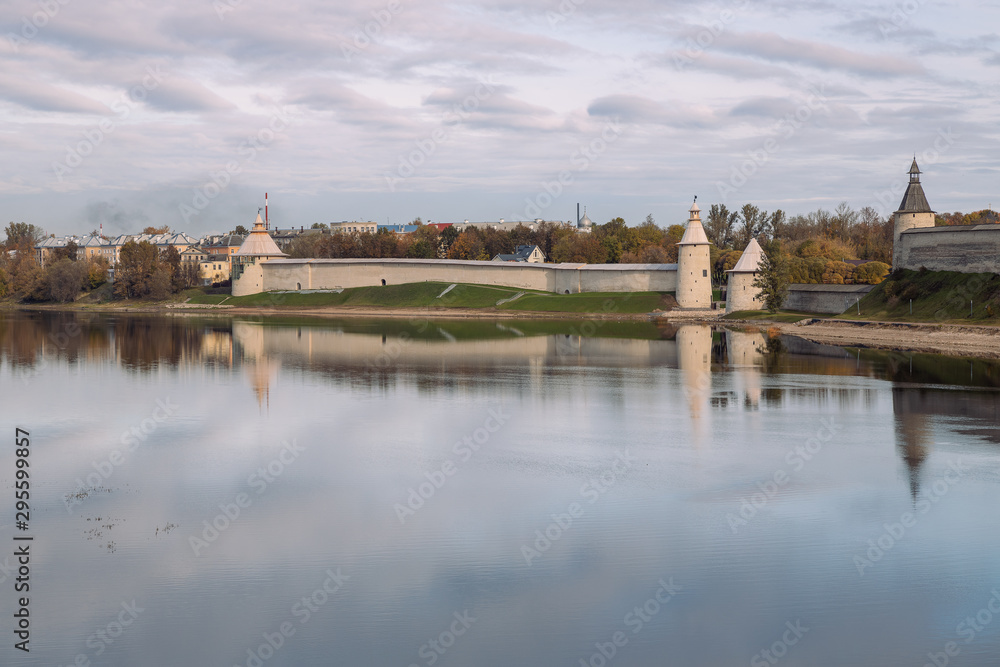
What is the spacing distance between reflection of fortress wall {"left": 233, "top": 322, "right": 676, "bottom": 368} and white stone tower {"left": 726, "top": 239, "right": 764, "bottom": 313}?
12.1 m

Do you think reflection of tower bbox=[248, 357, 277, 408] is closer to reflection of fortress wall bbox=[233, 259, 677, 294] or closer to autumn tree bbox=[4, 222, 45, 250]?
reflection of fortress wall bbox=[233, 259, 677, 294]

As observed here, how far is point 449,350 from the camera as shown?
29.4 meters

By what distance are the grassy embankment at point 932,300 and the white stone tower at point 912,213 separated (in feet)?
7.95

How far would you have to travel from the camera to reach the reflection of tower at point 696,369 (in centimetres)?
1664

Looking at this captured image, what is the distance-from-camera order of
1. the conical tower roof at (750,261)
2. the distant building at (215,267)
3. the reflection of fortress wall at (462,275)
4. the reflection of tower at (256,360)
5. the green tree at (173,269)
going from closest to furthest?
the reflection of tower at (256,360) < the conical tower roof at (750,261) < the reflection of fortress wall at (462,275) < the green tree at (173,269) < the distant building at (215,267)

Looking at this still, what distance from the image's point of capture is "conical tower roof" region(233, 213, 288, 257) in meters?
60.6

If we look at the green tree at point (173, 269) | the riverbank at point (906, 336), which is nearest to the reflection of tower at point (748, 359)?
the riverbank at point (906, 336)

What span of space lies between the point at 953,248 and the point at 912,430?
23001mm

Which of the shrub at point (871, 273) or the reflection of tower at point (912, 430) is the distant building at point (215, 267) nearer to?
the shrub at point (871, 273)

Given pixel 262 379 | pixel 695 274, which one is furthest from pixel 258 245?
pixel 262 379

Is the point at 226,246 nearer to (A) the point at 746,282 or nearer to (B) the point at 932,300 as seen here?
(A) the point at 746,282

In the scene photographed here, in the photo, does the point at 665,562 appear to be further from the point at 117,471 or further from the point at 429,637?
the point at 117,471

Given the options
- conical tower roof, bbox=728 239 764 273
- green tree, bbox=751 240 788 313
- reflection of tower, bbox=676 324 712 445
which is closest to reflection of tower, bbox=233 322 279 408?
reflection of tower, bbox=676 324 712 445

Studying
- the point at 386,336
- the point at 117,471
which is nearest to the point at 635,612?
the point at 117,471
